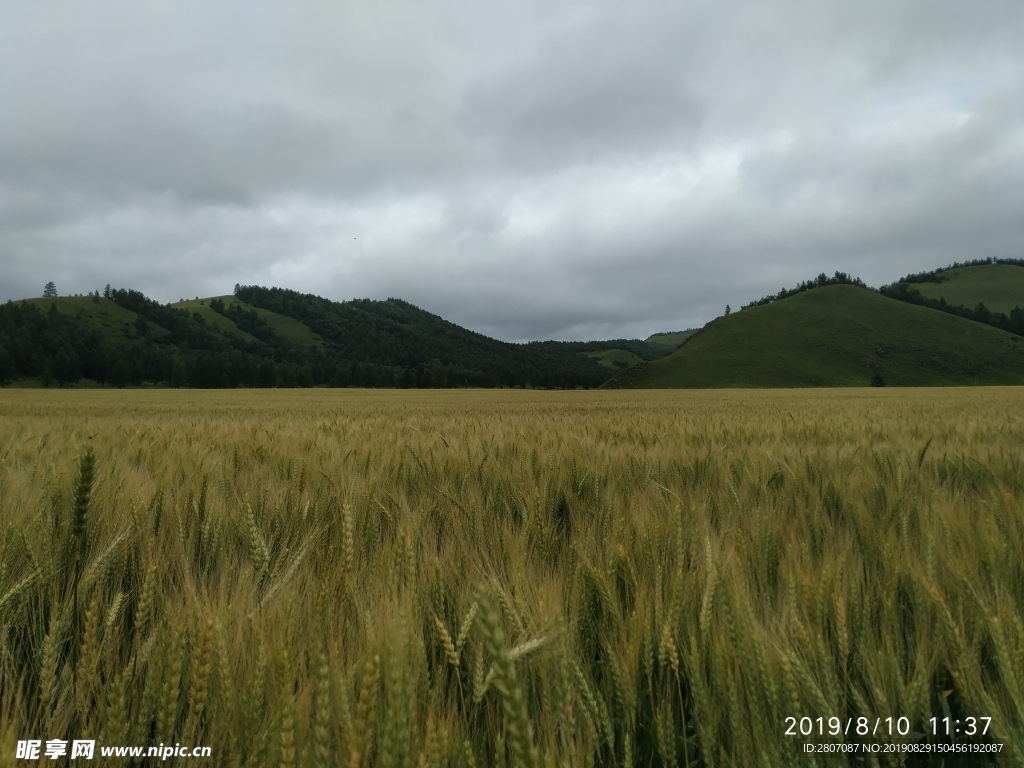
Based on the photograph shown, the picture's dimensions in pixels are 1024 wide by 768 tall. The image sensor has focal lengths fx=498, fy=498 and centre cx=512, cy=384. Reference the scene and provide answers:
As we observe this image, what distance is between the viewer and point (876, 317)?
11050cm

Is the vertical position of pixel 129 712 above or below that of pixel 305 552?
below

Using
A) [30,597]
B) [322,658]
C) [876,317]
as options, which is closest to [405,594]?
[322,658]

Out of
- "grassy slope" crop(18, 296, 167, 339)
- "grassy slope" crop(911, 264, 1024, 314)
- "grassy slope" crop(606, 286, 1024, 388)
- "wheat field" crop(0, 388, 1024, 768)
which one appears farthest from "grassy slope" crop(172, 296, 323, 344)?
"grassy slope" crop(911, 264, 1024, 314)

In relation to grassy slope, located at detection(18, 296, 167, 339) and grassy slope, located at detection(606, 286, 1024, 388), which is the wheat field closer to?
grassy slope, located at detection(606, 286, 1024, 388)

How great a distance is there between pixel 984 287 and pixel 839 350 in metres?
85.8

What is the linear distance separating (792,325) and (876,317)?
17941mm

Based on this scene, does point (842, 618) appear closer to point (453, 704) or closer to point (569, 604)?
point (569, 604)

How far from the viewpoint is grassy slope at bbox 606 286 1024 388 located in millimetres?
94375

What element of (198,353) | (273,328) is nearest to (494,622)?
(198,353)
